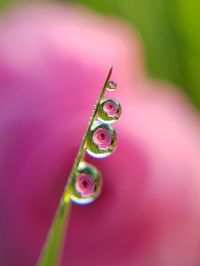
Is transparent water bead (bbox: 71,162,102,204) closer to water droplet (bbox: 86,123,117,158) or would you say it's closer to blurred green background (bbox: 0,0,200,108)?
water droplet (bbox: 86,123,117,158)

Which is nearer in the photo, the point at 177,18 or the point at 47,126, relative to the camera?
the point at 47,126

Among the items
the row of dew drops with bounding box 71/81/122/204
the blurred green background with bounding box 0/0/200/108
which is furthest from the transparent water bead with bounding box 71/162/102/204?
the blurred green background with bounding box 0/0/200/108

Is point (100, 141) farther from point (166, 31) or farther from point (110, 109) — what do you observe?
point (166, 31)

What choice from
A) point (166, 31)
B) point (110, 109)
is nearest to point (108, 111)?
point (110, 109)

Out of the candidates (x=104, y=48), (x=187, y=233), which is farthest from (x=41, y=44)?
(x=187, y=233)

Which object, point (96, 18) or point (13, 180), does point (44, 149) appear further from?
point (96, 18)
